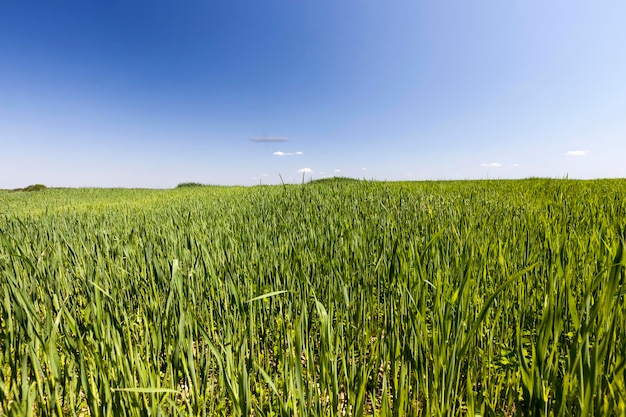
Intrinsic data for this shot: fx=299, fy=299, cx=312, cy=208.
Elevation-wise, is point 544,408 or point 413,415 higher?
point 544,408

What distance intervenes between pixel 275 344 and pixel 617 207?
5724 millimetres

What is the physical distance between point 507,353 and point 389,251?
103cm

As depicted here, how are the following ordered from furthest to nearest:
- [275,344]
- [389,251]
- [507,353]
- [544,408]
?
[389,251], [275,344], [507,353], [544,408]

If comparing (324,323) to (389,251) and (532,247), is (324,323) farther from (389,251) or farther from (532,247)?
(532,247)

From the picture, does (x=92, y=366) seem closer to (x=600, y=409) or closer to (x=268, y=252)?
(x=268, y=252)

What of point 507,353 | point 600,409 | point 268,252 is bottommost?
point 507,353

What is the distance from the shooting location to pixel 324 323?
1072mm

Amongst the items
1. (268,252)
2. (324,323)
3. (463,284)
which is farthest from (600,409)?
(268,252)

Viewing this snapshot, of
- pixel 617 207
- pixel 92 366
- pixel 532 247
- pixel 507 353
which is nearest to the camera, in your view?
pixel 92 366

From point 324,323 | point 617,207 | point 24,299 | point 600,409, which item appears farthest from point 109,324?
point 617,207

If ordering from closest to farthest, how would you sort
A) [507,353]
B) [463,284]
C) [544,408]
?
[544,408] < [463,284] < [507,353]

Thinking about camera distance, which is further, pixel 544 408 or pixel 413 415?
pixel 413 415

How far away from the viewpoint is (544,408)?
952 mm

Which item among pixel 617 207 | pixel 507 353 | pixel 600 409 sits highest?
pixel 617 207
